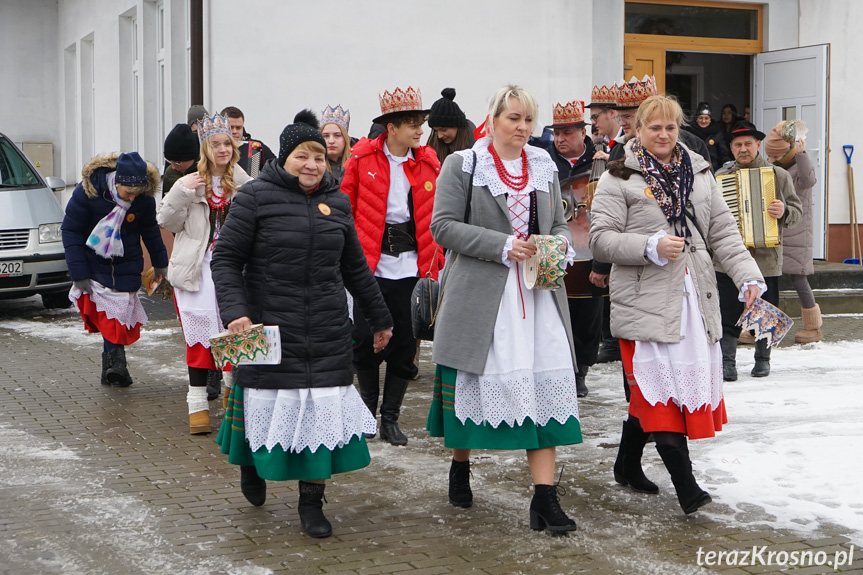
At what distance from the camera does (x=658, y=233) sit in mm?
5297

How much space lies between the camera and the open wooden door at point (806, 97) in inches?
574

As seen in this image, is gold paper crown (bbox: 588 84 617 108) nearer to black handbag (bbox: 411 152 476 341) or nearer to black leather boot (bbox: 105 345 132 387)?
black handbag (bbox: 411 152 476 341)

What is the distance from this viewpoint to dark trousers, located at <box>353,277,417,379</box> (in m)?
6.86

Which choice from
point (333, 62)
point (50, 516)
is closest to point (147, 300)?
point (333, 62)

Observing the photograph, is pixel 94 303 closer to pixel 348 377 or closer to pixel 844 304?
pixel 348 377

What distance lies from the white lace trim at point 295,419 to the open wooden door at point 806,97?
1076 cm

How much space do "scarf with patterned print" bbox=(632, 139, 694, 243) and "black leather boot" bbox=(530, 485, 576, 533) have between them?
4.37 feet

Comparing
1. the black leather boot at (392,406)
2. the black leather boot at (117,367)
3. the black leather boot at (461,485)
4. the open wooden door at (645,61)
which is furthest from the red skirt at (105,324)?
the open wooden door at (645,61)

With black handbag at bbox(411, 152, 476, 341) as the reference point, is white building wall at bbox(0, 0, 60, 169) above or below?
above

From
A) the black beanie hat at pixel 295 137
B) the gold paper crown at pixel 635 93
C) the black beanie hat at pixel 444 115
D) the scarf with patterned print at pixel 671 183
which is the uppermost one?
the gold paper crown at pixel 635 93

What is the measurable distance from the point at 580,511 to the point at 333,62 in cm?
863

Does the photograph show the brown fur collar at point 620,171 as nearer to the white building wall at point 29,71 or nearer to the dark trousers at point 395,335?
the dark trousers at point 395,335

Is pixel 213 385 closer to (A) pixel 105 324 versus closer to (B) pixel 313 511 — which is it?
(A) pixel 105 324

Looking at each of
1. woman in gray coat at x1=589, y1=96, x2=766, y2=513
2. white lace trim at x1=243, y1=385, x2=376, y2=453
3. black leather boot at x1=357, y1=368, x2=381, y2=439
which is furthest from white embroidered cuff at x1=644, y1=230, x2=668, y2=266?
black leather boot at x1=357, y1=368, x2=381, y2=439
